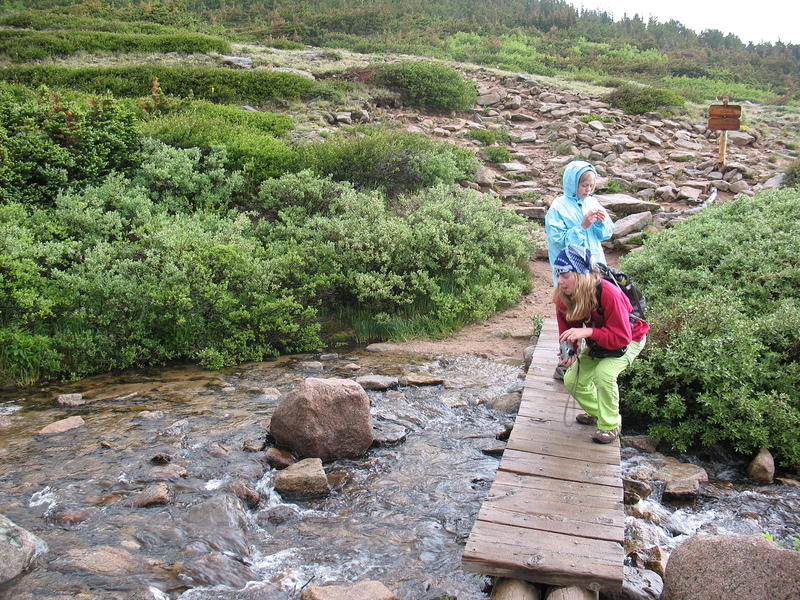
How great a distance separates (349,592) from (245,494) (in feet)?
4.78

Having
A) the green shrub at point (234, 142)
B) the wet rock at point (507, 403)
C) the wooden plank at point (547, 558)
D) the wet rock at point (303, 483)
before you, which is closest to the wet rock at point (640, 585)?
the wooden plank at point (547, 558)

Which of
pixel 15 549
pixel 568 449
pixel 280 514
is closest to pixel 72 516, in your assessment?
pixel 15 549

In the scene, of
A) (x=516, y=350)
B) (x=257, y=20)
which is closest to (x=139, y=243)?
(x=516, y=350)

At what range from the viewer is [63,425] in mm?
5828

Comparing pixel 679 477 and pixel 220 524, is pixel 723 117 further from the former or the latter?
pixel 220 524

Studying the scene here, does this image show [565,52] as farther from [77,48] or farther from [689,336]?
[689,336]

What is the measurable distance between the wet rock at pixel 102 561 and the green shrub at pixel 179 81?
1213 cm

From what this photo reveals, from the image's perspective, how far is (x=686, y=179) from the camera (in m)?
14.9

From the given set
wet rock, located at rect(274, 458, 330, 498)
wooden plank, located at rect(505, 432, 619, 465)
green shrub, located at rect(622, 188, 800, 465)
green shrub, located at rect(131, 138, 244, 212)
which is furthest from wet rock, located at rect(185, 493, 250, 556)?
green shrub, located at rect(131, 138, 244, 212)

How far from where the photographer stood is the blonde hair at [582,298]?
179 inches

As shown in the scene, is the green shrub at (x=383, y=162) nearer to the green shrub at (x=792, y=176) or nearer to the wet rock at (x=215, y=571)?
the green shrub at (x=792, y=176)

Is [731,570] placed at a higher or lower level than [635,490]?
higher

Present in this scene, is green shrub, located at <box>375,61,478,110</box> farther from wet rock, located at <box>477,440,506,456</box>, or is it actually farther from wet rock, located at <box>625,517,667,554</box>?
wet rock, located at <box>625,517,667,554</box>

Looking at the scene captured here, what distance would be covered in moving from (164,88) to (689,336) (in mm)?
13359
